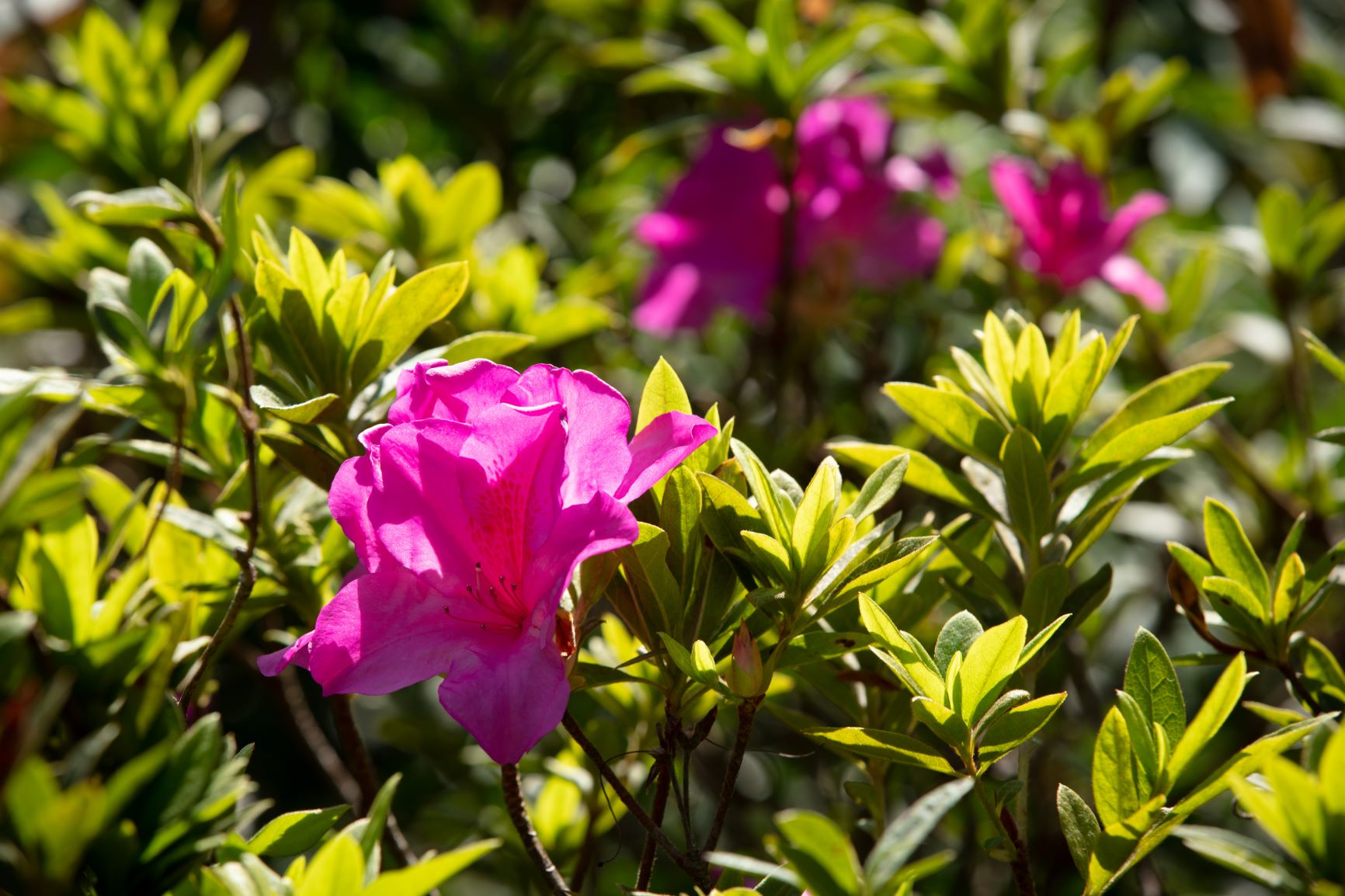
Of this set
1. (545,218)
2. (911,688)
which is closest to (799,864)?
(911,688)

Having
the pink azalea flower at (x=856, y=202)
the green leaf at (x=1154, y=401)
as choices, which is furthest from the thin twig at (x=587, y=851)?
the pink azalea flower at (x=856, y=202)

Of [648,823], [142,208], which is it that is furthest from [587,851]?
[142,208]

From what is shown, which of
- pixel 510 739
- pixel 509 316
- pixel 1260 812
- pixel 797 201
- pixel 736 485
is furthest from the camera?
pixel 797 201

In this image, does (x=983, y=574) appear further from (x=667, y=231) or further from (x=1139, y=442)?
(x=667, y=231)

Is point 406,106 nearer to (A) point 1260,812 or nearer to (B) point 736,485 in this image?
(B) point 736,485

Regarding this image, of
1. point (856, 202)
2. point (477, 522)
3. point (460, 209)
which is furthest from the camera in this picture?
point (856, 202)

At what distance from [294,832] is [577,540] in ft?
0.93

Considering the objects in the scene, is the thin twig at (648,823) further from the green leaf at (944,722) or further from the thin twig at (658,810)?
the green leaf at (944,722)

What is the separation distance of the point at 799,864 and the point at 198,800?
0.36 metres

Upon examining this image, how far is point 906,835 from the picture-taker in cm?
67

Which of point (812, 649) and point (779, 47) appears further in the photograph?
point (779, 47)

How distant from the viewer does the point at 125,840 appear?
704 mm

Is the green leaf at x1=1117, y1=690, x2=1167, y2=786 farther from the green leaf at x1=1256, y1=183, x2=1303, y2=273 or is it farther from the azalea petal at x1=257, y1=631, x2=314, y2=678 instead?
the green leaf at x1=1256, y1=183, x2=1303, y2=273

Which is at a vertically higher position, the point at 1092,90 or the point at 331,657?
the point at 331,657
